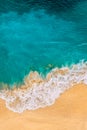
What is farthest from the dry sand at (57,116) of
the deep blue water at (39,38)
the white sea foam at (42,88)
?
the deep blue water at (39,38)

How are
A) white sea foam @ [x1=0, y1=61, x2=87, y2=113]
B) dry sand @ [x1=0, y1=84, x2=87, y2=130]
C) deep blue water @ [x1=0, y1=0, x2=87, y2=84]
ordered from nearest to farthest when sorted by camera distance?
dry sand @ [x1=0, y1=84, x2=87, y2=130] → white sea foam @ [x1=0, y1=61, x2=87, y2=113] → deep blue water @ [x1=0, y1=0, x2=87, y2=84]

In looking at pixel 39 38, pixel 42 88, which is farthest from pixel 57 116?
pixel 39 38

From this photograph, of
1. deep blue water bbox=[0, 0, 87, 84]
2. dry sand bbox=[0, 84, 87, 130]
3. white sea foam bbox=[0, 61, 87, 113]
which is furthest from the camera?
deep blue water bbox=[0, 0, 87, 84]

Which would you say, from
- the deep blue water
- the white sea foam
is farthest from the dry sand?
the deep blue water

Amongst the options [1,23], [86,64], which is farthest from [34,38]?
[86,64]

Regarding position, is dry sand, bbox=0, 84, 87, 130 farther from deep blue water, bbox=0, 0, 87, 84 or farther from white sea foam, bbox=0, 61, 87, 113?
deep blue water, bbox=0, 0, 87, 84

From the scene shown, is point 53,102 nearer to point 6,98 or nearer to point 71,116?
point 71,116

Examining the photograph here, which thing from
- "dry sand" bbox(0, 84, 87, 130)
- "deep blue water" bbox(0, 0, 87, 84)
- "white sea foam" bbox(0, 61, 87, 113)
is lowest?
"dry sand" bbox(0, 84, 87, 130)

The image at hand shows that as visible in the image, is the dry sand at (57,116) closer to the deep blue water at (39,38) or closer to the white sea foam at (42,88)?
the white sea foam at (42,88)
